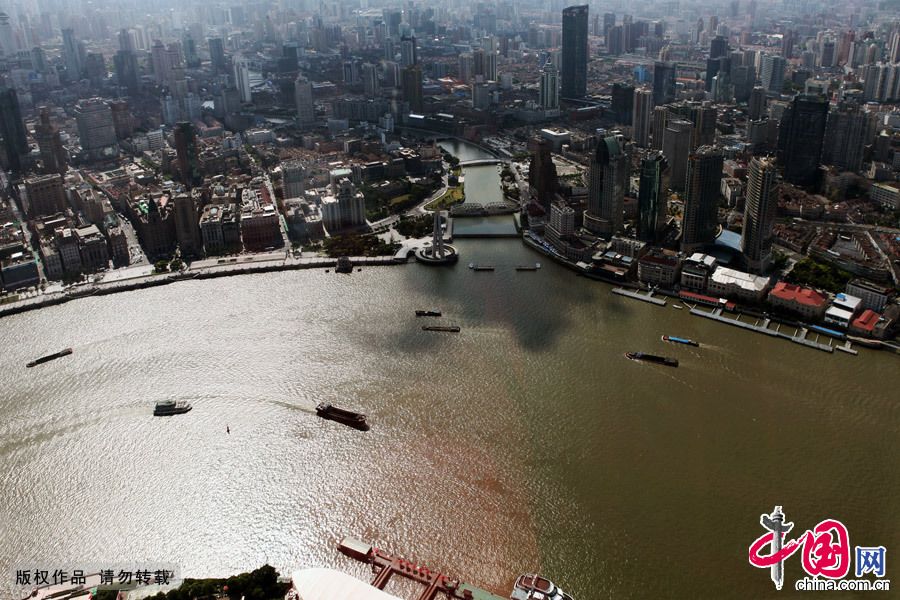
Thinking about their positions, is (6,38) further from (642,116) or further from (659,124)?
(659,124)

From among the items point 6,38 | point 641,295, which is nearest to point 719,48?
point 641,295

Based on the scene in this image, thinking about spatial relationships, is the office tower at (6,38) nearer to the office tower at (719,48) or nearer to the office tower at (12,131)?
the office tower at (12,131)

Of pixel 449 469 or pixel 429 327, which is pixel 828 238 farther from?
pixel 449 469

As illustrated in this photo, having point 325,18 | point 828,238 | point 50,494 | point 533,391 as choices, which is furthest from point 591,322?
point 325,18

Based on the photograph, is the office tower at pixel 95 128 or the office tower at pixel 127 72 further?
the office tower at pixel 127 72

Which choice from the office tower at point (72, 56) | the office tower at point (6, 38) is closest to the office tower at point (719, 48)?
the office tower at point (72, 56)

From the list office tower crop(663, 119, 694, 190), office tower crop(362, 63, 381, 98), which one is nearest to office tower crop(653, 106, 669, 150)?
office tower crop(663, 119, 694, 190)
